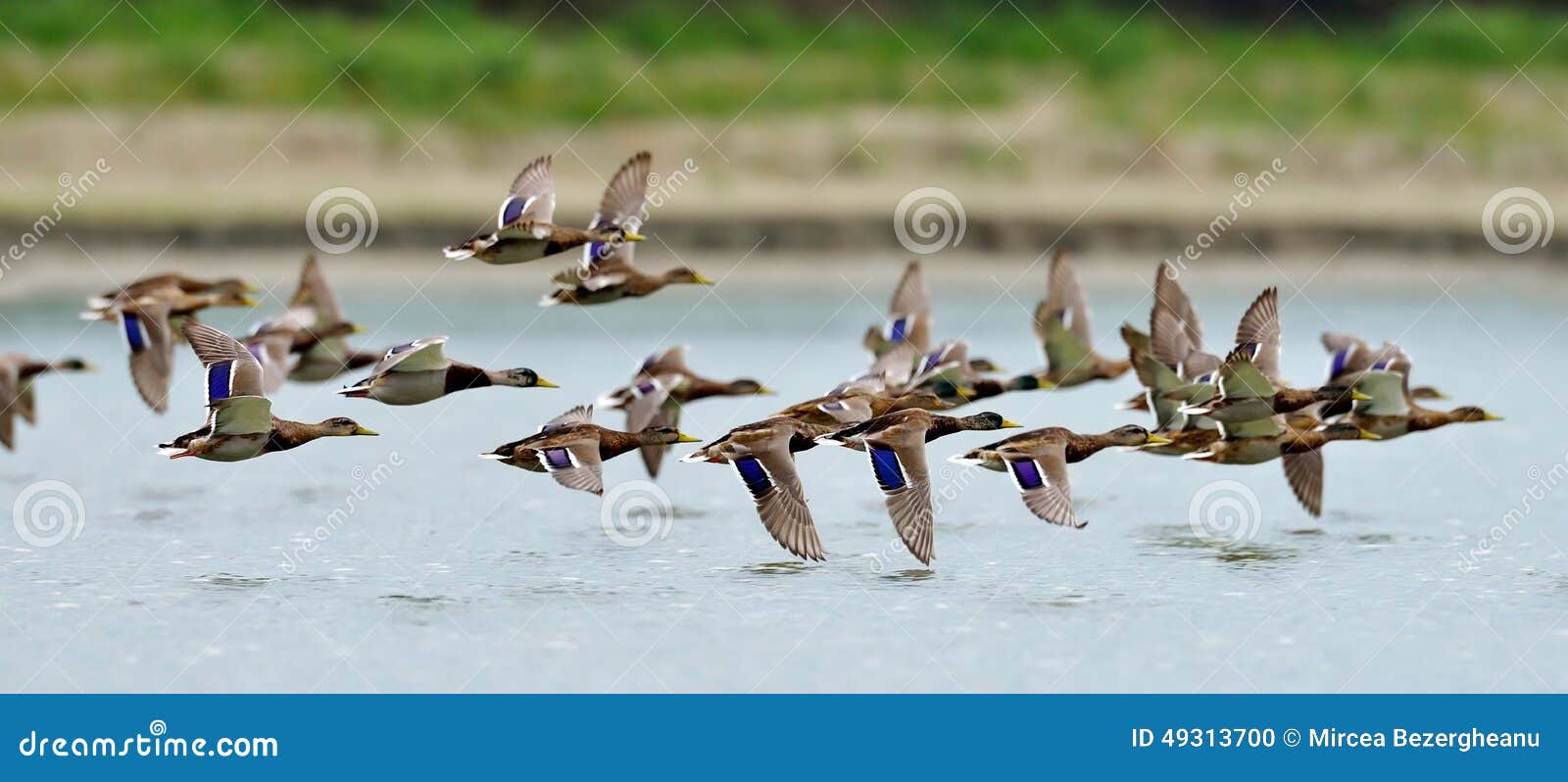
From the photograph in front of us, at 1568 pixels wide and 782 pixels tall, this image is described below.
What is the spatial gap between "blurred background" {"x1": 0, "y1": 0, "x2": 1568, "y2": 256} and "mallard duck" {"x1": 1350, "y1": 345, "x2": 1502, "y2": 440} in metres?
15.6

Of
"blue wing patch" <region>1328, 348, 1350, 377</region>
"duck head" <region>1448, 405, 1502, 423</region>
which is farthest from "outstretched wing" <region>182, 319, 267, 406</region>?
"duck head" <region>1448, 405, 1502, 423</region>

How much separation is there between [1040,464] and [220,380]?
4.50 meters

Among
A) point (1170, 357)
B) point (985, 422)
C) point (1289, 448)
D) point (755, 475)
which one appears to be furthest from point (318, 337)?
point (1289, 448)

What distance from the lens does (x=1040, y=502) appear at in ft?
42.1

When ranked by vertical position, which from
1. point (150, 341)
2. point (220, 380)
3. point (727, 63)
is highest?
point (727, 63)

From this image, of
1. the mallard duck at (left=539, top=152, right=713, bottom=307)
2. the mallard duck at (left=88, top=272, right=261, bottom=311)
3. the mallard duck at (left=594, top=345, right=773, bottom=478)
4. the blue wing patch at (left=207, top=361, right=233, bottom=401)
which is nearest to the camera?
the blue wing patch at (left=207, top=361, right=233, bottom=401)

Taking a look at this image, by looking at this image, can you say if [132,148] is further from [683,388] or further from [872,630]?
[872,630]

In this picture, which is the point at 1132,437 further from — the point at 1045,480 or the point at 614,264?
the point at 614,264

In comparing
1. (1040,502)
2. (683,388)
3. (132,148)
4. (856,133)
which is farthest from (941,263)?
(1040,502)

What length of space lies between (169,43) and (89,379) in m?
14.5

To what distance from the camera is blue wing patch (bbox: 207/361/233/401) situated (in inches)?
501

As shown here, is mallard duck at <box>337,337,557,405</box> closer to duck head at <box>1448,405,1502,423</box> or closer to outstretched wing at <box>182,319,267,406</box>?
outstretched wing at <box>182,319,267,406</box>

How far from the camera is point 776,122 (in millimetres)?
33469

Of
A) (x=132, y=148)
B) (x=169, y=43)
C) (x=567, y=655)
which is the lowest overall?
(x=567, y=655)
